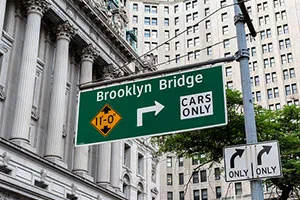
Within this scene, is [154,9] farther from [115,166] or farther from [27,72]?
[27,72]

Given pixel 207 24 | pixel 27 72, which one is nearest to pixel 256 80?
pixel 207 24

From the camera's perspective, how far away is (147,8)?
303 feet

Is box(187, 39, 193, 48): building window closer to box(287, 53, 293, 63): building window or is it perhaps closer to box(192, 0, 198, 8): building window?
box(192, 0, 198, 8): building window

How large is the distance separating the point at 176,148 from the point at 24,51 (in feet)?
37.2

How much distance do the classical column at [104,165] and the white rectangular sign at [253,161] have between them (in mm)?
27373

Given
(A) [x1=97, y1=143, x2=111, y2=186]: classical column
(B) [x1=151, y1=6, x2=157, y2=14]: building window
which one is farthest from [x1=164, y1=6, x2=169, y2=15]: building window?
(A) [x1=97, y1=143, x2=111, y2=186]: classical column

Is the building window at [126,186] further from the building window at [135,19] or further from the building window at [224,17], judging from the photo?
the building window at [135,19]

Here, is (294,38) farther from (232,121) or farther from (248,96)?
(248,96)

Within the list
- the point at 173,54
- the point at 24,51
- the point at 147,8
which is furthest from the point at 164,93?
the point at 147,8

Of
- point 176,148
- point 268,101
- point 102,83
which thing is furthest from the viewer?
point 268,101

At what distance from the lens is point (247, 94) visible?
823cm

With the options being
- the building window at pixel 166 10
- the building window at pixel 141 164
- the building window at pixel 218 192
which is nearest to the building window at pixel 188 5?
the building window at pixel 166 10

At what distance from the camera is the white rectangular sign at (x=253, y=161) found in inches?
288

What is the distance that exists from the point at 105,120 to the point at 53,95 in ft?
71.6
